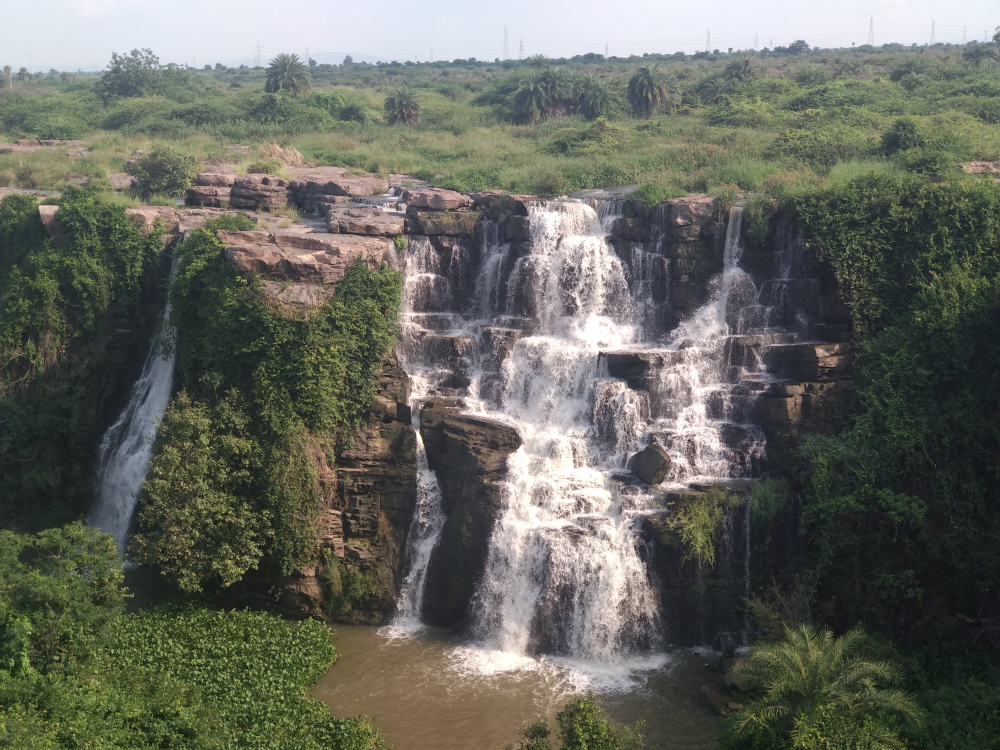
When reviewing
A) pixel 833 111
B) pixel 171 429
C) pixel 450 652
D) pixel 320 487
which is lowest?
pixel 450 652

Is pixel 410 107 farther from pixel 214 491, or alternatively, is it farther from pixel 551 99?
pixel 214 491

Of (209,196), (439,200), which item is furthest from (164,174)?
(439,200)

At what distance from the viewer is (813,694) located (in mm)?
14555

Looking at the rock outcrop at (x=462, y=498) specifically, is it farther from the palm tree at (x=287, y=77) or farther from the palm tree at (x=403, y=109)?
the palm tree at (x=287, y=77)

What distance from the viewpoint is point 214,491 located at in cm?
2019

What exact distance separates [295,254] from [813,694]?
15124 millimetres

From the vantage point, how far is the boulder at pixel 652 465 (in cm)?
2045

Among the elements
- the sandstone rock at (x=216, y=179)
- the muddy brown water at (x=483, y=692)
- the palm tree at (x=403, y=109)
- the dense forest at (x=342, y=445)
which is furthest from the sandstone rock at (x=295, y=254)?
the palm tree at (x=403, y=109)

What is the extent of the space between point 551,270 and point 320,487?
837 cm

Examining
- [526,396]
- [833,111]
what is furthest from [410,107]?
[526,396]

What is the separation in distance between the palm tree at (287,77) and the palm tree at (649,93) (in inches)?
804

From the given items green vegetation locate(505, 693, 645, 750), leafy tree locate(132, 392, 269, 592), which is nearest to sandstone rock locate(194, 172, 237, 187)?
leafy tree locate(132, 392, 269, 592)

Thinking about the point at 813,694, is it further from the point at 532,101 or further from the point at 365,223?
the point at 532,101

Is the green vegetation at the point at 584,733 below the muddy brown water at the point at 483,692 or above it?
above
